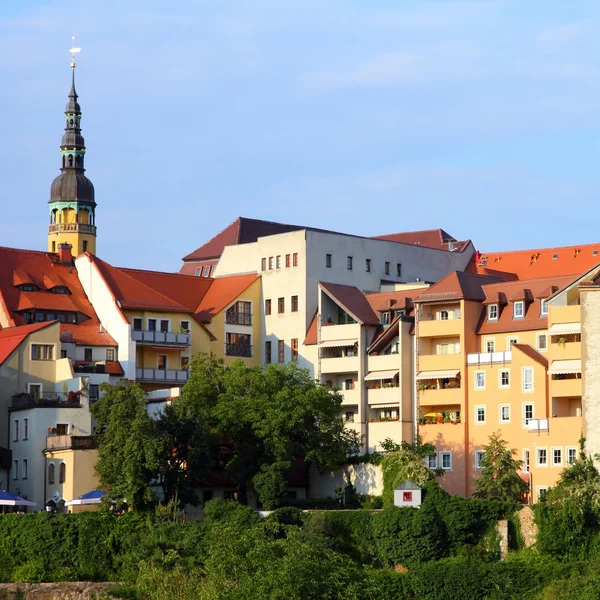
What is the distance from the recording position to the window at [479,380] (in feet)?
339

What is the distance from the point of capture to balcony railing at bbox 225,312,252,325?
11681 centimetres

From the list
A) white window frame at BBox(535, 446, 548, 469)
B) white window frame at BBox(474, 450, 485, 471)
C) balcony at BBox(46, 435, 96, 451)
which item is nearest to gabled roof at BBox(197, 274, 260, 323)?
balcony at BBox(46, 435, 96, 451)

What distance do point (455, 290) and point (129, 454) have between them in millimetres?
22873

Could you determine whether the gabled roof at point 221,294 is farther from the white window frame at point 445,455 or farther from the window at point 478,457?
the window at point 478,457

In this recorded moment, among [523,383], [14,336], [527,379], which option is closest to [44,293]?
[14,336]

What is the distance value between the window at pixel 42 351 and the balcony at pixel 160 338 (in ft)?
23.7

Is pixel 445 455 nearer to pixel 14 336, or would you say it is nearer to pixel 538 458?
pixel 538 458

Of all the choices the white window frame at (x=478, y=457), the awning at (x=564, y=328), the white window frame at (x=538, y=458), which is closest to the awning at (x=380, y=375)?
the white window frame at (x=478, y=457)

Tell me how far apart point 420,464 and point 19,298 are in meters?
29.3

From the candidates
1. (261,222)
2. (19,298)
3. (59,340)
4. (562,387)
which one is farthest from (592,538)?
(261,222)

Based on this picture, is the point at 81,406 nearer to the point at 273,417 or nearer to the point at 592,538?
A: the point at 273,417

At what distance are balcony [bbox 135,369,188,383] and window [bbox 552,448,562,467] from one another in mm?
26190

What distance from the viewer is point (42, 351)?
4171 inches

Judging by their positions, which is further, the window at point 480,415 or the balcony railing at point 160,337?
the balcony railing at point 160,337
